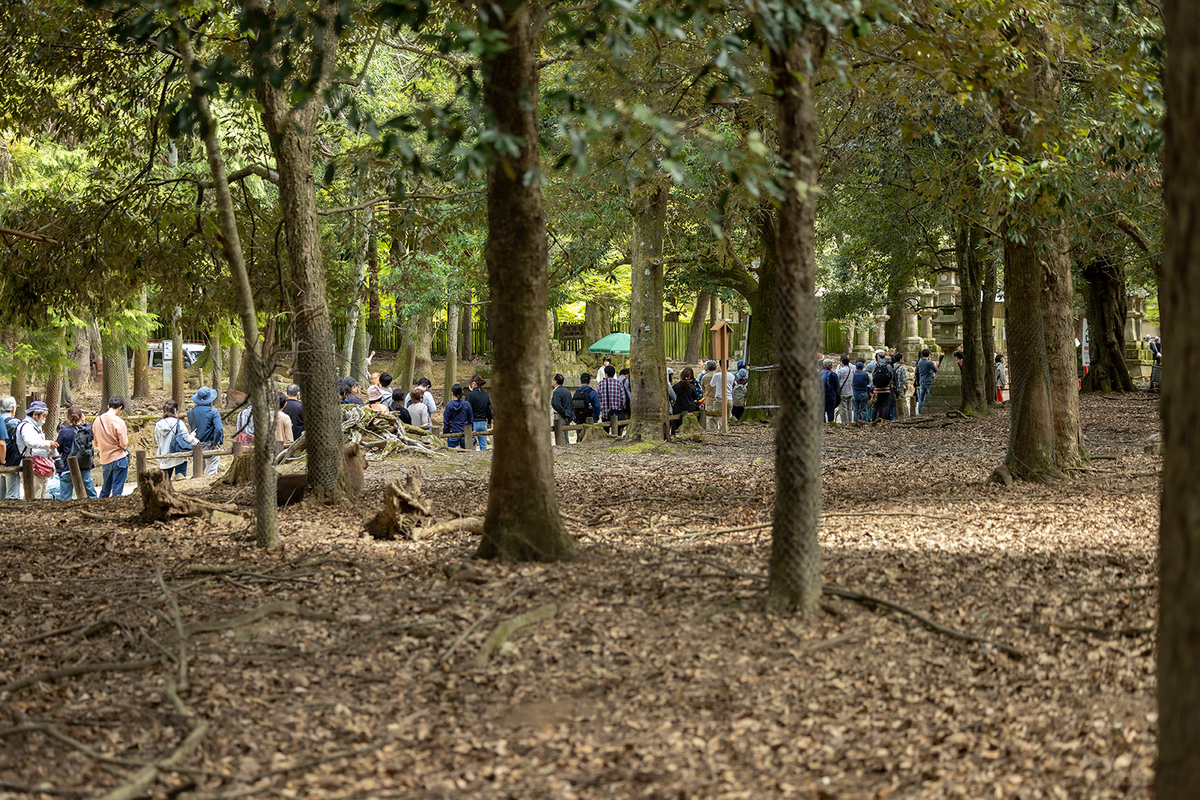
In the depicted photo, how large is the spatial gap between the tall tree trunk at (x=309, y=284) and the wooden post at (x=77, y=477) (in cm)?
546

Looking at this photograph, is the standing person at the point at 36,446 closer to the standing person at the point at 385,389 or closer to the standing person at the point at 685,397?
the standing person at the point at 385,389

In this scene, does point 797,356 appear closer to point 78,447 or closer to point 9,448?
point 78,447

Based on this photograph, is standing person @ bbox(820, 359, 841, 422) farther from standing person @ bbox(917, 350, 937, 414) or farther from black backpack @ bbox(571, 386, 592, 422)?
black backpack @ bbox(571, 386, 592, 422)

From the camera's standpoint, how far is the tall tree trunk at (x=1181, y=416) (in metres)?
2.37

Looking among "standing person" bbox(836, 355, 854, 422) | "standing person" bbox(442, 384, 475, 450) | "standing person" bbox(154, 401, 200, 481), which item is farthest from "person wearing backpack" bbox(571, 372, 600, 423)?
"standing person" bbox(154, 401, 200, 481)

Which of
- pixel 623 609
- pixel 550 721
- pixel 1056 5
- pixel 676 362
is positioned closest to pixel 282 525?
pixel 623 609

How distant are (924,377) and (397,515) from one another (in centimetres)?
1619

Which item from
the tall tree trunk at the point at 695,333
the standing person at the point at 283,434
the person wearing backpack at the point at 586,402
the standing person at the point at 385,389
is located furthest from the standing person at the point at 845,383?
the tall tree trunk at the point at 695,333

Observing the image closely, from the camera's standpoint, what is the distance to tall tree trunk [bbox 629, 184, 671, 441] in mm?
16844

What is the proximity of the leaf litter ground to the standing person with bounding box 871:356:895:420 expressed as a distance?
13.2 meters

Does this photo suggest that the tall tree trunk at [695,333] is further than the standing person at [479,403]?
Yes

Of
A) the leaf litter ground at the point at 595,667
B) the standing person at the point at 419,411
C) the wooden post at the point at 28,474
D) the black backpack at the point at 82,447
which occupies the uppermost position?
the standing person at the point at 419,411

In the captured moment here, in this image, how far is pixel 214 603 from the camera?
6.20m

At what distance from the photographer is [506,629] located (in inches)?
209
